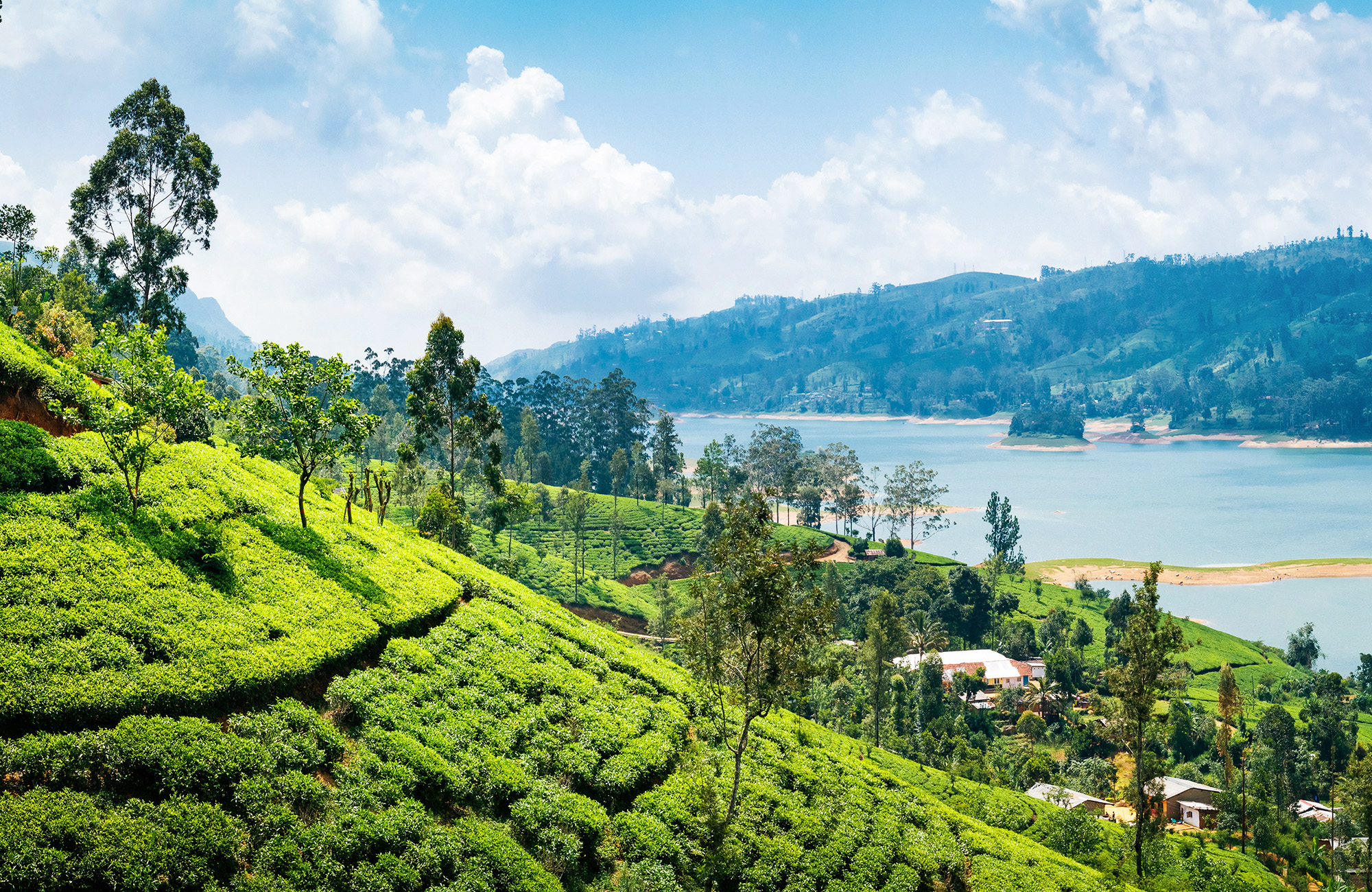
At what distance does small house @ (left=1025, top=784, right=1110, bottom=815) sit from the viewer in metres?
37.8

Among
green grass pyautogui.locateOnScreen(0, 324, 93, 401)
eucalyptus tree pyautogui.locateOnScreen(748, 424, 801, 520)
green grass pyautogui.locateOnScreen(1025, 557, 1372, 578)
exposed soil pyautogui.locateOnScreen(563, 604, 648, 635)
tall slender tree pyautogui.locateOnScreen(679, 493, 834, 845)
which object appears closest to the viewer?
tall slender tree pyautogui.locateOnScreen(679, 493, 834, 845)

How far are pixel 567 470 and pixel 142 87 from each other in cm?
8132

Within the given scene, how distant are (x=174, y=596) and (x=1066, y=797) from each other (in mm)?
39169

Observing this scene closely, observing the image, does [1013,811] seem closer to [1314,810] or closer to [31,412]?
[1314,810]

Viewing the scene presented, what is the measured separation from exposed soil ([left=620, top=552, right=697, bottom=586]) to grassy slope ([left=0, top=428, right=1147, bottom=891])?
50.3 m

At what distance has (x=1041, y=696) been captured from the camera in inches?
2127

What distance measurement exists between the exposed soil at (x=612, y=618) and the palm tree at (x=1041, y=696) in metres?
28.0

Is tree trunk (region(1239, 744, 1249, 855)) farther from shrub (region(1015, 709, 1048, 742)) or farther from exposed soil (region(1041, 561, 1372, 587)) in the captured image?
exposed soil (region(1041, 561, 1372, 587))

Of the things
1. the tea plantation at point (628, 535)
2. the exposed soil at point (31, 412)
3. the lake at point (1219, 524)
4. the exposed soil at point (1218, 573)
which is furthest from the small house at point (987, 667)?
the exposed soil at point (31, 412)

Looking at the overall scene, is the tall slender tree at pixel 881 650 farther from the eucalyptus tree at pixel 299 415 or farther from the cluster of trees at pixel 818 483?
the cluster of trees at pixel 818 483

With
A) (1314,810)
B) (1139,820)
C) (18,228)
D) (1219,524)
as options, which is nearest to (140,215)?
(18,228)

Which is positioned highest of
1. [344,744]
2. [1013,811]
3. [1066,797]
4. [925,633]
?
[344,744]

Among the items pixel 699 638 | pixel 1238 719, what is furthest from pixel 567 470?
pixel 699 638

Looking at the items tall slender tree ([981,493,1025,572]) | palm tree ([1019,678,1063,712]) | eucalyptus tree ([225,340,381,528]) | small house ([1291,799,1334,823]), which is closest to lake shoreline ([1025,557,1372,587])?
tall slender tree ([981,493,1025,572])
